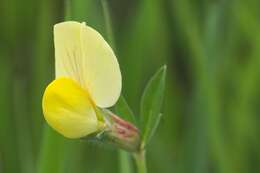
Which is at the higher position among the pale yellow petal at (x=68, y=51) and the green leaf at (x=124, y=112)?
the pale yellow petal at (x=68, y=51)

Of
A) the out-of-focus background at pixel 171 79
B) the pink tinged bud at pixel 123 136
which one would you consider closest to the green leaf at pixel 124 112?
the pink tinged bud at pixel 123 136

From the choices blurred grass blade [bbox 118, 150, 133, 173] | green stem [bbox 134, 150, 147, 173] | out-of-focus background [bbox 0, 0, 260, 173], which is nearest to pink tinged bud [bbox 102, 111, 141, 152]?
green stem [bbox 134, 150, 147, 173]

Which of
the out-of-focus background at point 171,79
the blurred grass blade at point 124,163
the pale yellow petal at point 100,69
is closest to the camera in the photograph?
the pale yellow petal at point 100,69

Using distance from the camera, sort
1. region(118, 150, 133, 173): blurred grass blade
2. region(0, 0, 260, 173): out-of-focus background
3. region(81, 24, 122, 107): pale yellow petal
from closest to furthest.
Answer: region(81, 24, 122, 107): pale yellow petal
region(118, 150, 133, 173): blurred grass blade
region(0, 0, 260, 173): out-of-focus background

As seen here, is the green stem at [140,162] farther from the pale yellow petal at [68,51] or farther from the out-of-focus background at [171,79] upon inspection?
the out-of-focus background at [171,79]

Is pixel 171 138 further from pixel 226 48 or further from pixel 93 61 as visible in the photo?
pixel 93 61

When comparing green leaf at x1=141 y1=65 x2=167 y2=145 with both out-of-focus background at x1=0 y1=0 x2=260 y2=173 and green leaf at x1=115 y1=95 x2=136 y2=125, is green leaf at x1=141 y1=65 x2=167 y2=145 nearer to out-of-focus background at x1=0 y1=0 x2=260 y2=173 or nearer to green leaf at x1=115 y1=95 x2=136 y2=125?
green leaf at x1=115 y1=95 x2=136 y2=125

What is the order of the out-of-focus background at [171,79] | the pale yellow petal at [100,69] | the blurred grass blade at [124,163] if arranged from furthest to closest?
the out-of-focus background at [171,79]
the blurred grass blade at [124,163]
the pale yellow petal at [100,69]

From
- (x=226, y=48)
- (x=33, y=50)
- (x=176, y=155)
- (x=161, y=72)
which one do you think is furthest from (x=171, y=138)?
(x=161, y=72)
